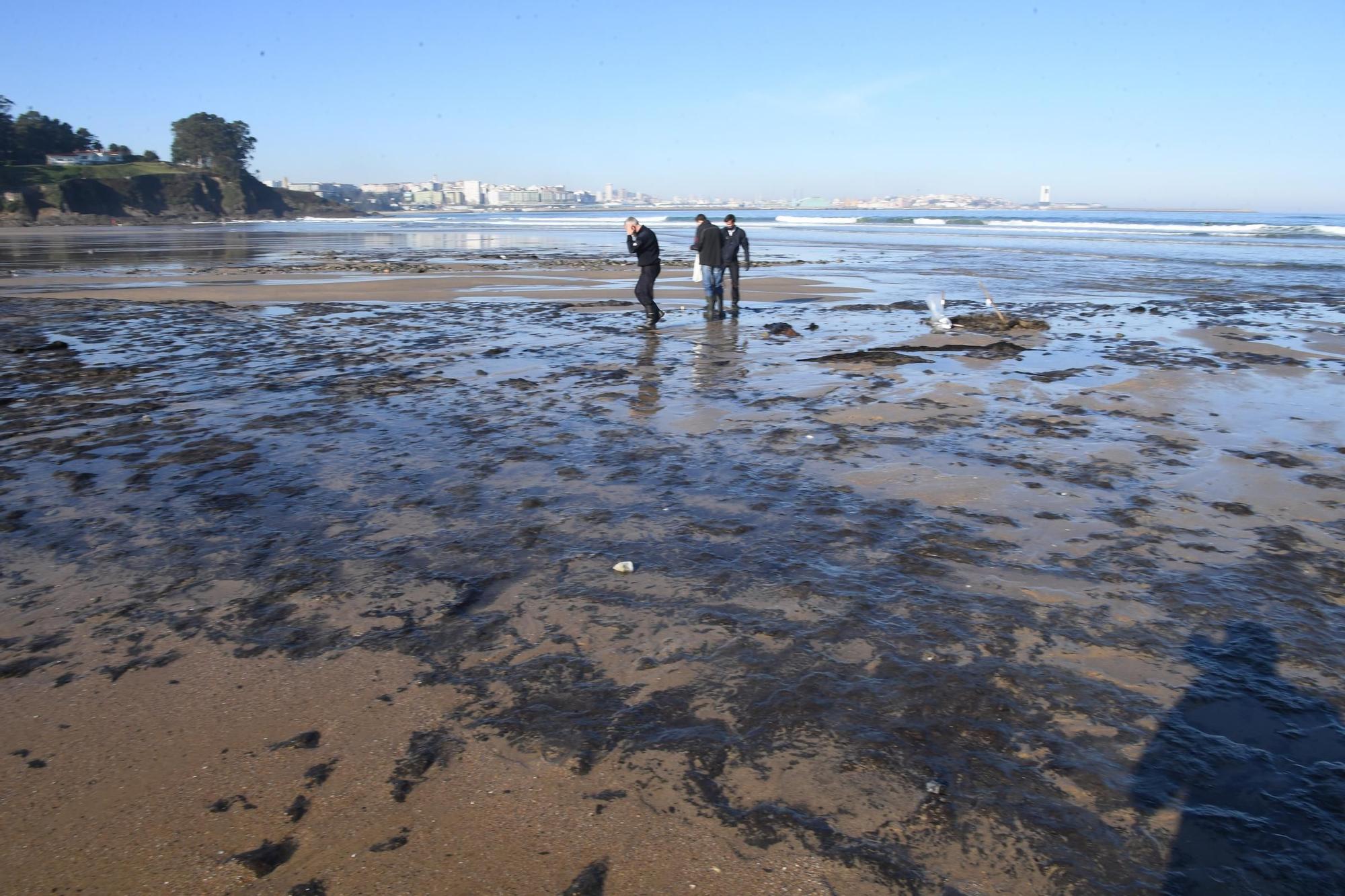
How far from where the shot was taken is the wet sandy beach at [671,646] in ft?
8.30

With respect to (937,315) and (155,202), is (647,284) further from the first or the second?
(155,202)

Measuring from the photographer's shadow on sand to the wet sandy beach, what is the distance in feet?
0.05

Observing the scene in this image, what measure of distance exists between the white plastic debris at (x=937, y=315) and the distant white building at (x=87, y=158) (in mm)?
144319

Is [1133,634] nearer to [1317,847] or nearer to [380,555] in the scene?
[1317,847]

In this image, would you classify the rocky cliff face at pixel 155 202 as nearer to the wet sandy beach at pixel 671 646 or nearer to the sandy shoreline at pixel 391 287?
the sandy shoreline at pixel 391 287

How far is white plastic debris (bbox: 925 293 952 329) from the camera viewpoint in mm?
13305

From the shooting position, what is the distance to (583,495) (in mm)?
5609

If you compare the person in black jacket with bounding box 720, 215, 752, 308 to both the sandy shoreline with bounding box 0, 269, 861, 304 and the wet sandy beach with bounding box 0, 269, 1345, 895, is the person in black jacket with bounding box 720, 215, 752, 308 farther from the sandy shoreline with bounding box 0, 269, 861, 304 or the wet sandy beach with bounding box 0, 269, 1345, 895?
the wet sandy beach with bounding box 0, 269, 1345, 895

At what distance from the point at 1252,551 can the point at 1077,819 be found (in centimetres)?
291

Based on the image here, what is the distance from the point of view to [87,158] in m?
129

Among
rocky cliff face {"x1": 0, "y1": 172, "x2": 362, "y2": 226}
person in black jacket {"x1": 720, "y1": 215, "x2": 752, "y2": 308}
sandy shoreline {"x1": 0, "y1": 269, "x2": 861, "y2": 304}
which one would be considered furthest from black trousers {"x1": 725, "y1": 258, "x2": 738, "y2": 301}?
rocky cliff face {"x1": 0, "y1": 172, "x2": 362, "y2": 226}

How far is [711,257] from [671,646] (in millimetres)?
11355

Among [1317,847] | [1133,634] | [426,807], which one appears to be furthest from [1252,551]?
[426,807]

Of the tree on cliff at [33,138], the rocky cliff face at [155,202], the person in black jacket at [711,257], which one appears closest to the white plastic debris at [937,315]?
the person in black jacket at [711,257]
